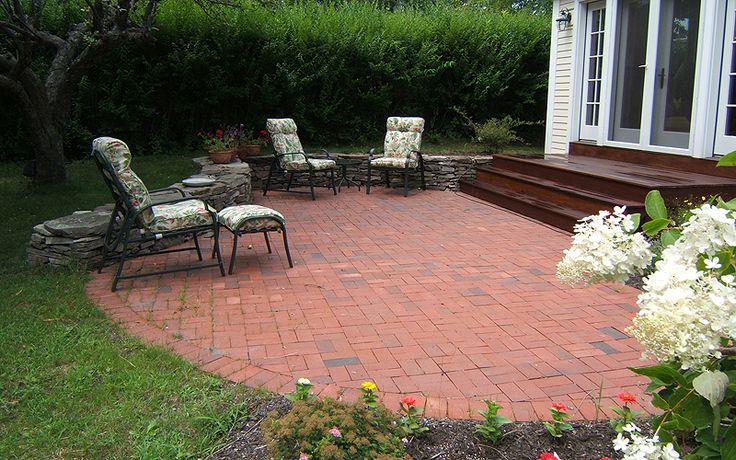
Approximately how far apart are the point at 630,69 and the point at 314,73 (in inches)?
196

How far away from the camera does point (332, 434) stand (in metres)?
2.17

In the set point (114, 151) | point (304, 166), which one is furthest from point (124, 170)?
point (304, 166)

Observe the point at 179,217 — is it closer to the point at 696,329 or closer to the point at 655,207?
the point at 655,207

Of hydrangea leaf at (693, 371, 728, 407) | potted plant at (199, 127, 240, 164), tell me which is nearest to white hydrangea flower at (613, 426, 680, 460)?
hydrangea leaf at (693, 371, 728, 407)

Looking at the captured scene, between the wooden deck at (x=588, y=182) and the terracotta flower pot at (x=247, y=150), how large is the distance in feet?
11.0

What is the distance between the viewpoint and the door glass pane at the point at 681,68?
24.3ft

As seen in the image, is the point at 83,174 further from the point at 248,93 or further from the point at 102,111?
the point at 248,93

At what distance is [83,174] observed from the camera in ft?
29.1

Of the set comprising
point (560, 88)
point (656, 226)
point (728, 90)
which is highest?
point (560, 88)

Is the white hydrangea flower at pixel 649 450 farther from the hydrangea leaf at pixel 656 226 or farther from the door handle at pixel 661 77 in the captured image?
the door handle at pixel 661 77

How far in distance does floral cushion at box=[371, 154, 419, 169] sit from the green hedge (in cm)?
211

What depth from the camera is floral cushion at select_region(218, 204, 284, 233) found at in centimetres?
508

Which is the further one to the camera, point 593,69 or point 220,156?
point 593,69

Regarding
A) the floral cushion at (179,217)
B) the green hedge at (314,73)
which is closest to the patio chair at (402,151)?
the green hedge at (314,73)
